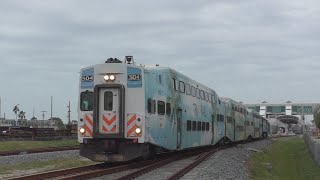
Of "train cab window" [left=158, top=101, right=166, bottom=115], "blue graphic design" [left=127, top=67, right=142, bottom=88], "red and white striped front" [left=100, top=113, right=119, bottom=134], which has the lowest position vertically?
"red and white striped front" [left=100, top=113, right=119, bottom=134]

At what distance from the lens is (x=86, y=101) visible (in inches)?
714

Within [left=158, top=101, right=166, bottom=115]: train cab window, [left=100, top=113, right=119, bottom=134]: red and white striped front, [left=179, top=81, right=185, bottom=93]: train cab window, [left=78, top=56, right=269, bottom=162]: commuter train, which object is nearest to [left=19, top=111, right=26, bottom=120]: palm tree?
[left=179, top=81, right=185, bottom=93]: train cab window

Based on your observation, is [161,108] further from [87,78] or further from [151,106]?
[87,78]

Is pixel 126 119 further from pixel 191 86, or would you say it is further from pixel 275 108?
pixel 275 108

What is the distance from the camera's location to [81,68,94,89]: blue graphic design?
1806 centimetres

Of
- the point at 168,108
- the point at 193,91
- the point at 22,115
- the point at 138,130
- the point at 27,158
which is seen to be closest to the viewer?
the point at 138,130

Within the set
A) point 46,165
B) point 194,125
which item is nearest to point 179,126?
point 194,125

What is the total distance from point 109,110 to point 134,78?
147cm

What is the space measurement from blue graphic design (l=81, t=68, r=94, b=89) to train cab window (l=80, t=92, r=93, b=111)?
0.30 metres

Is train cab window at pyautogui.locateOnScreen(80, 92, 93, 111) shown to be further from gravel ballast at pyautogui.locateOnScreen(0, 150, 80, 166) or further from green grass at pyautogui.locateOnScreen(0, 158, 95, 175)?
gravel ballast at pyautogui.locateOnScreen(0, 150, 80, 166)

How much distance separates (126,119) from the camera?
17391 millimetres

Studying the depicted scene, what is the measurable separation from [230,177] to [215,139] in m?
14.5

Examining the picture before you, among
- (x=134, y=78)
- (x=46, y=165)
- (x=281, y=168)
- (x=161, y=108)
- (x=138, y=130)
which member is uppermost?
(x=134, y=78)

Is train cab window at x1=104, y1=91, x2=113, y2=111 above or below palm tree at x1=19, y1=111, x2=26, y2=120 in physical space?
below
